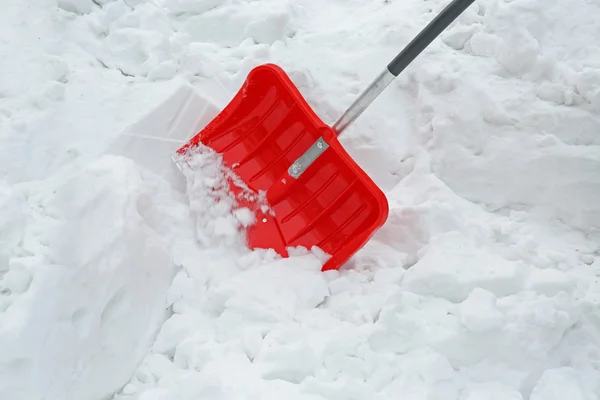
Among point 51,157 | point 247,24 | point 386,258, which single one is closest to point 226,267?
point 386,258

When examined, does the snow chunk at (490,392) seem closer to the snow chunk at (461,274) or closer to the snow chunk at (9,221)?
the snow chunk at (461,274)

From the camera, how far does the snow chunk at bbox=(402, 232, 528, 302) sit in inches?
62.9

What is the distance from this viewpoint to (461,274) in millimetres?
1623

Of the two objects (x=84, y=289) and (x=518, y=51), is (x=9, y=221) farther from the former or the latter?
(x=518, y=51)

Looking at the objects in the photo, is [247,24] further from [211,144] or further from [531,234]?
[531,234]

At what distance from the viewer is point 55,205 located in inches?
63.7

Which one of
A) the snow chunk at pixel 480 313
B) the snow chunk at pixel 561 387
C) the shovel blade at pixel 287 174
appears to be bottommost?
the snow chunk at pixel 561 387

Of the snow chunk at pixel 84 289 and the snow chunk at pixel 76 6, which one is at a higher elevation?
the snow chunk at pixel 76 6

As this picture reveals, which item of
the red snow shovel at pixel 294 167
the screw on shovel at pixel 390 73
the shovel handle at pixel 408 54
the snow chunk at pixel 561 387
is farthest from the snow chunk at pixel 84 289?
the snow chunk at pixel 561 387

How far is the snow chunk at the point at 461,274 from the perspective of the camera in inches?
62.9

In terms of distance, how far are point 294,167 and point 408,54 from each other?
1.79 ft

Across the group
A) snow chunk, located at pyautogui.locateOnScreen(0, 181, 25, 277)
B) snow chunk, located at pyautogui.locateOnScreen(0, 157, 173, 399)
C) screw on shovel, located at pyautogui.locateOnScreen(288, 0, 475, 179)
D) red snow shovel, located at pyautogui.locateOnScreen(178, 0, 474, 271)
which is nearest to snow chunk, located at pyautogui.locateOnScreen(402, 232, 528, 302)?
red snow shovel, located at pyautogui.locateOnScreen(178, 0, 474, 271)

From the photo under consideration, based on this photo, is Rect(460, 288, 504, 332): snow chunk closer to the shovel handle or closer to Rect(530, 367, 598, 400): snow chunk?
Rect(530, 367, 598, 400): snow chunk

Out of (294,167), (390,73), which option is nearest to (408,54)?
(390,73)
